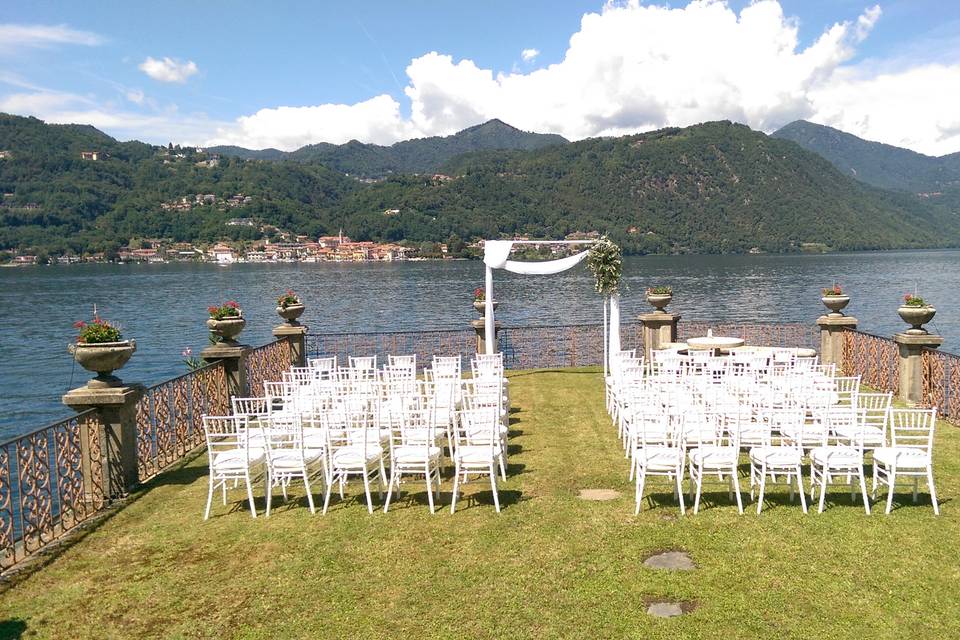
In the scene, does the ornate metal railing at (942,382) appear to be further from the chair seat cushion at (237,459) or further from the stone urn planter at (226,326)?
the stone urn planter at (226,326)

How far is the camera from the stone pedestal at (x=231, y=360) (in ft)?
35.6

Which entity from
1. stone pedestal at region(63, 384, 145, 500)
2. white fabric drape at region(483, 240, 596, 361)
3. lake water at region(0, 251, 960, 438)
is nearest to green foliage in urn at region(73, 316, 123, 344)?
stone pedestal at region(63, 384, 145, 500)

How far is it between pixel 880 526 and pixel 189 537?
6.07m

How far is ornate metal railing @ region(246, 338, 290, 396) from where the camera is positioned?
40.2 ft

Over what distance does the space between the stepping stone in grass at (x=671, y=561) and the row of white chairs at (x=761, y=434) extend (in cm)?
91

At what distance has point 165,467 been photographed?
8.73 meters

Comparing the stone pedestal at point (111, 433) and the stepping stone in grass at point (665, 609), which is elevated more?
→ the stone pedestal at point (111, 433)

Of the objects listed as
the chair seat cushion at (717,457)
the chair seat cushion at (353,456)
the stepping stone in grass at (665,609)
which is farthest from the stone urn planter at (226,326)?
the stepping stone in grass at (665,609)

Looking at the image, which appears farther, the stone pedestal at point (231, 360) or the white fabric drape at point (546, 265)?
the white fabric drape at point (546, 265)

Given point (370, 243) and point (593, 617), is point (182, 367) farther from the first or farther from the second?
point (370, 243)

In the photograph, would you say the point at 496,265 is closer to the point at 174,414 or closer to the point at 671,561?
the point at 174,414

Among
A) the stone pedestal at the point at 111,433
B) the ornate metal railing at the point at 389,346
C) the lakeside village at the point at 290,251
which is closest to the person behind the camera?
the stone pedestal at the point at 111,433

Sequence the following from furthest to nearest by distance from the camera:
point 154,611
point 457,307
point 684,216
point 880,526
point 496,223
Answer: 1. point 684,216
2. point 496,223
3. point 457,307
4. point 880,526
5. point 154,611

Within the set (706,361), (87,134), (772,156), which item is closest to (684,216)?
(772,156)
